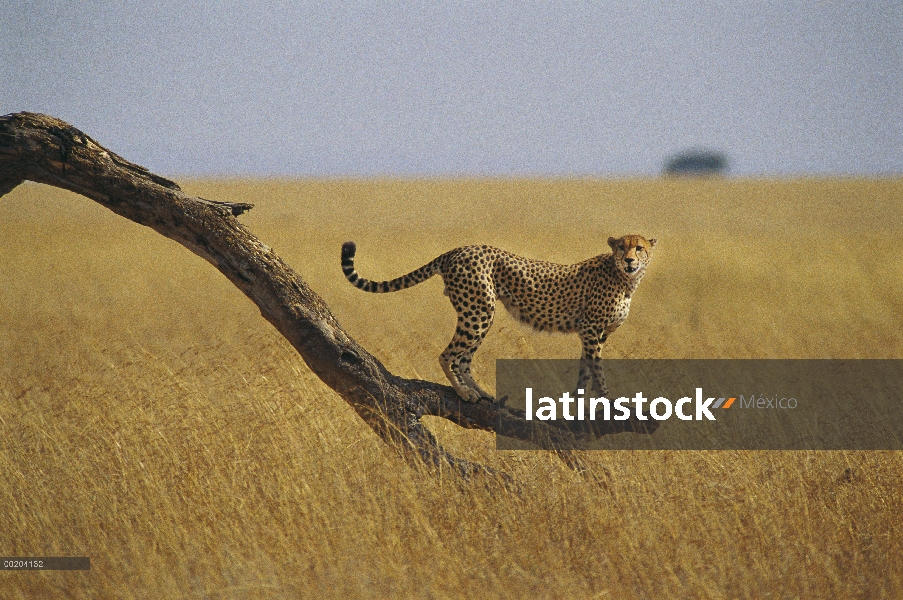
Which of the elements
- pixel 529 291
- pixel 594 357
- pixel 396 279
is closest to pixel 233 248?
A: pixel 396 279

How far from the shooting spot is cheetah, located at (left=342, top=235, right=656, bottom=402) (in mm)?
5281

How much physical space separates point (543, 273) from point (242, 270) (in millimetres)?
1778

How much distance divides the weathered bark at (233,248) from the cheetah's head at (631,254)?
42.6 inches

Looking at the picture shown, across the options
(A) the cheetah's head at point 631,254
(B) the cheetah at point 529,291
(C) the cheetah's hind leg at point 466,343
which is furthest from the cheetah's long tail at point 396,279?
(A) the cheetah's head at point 631,254

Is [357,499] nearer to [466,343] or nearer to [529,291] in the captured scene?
[466,343]

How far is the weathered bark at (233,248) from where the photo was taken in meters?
4.86

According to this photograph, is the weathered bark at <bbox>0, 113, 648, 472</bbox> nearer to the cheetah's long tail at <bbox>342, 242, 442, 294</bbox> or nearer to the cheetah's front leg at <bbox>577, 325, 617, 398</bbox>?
the cheetah's long tail at <bbox>342, 242, 442, 294</bbox>

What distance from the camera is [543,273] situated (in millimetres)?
5457

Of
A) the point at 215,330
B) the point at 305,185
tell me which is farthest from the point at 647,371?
the point at 305,185

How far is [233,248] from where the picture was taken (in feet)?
16.4

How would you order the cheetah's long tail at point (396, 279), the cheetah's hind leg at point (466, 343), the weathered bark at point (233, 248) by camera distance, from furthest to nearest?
the cheetah's long tail at point (396, 279) → the cheetah's hind leg at point (466, 343) → the weathered bark at point (233, 248)

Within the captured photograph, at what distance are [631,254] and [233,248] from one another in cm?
234

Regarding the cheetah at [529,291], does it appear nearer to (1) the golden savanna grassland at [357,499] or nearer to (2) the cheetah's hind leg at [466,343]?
(2) the cheetah's hind leg at [466,343]

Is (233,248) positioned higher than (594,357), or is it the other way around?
(233,248)
